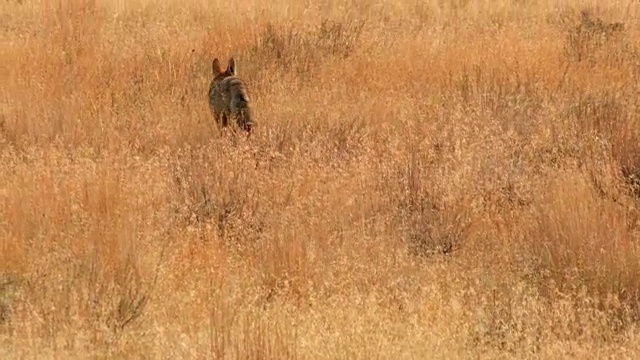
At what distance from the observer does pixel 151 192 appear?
278 inches

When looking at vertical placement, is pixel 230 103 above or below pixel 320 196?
above

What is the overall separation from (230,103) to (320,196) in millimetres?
2185

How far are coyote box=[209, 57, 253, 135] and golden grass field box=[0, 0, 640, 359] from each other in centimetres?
18

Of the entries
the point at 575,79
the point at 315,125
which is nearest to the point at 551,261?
the point at 315,125

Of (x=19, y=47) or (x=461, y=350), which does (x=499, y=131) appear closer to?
(x=461, y=350)

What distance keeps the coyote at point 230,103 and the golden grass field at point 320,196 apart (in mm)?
180

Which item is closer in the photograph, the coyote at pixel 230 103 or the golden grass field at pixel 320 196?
the golden grass field at pixel 320 196

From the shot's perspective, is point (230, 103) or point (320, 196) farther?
point (230, 103)

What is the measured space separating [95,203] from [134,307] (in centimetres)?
163

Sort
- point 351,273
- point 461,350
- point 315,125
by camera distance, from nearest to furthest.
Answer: point 461,350 → point 351,273 → point 315,125

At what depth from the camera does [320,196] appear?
713 cm

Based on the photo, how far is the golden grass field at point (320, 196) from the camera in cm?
495

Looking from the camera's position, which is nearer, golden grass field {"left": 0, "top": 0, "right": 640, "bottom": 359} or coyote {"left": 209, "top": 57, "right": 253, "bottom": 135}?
golden grass field {"left": 0, "top": 0, "right": 640, "bottom": 359}

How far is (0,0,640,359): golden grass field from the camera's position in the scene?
4953 millimetres
